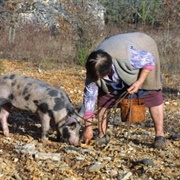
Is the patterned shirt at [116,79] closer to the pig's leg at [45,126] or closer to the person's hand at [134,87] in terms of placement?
the person's hand at [134,87]

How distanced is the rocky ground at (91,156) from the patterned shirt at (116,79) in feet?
1.71

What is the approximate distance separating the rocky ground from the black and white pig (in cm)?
17

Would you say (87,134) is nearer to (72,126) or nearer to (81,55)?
(72,126)

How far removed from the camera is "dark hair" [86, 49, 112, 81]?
571cm

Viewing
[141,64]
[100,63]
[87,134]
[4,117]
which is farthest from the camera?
[4,117]

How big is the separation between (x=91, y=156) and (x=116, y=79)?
2.95ft

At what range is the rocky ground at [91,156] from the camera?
5.46 metres

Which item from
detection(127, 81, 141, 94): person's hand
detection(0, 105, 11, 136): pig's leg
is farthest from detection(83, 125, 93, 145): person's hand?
detection(0, 105, 11, 136): pig's leg

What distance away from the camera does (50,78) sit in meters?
11.9

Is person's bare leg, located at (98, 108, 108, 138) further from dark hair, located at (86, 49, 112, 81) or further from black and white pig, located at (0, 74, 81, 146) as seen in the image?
dark hair, located at (86, 49, 112, 81)

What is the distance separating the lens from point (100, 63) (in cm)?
570

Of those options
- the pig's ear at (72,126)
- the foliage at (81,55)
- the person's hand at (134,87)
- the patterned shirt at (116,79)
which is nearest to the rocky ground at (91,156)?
the pig's ear at (72,126)

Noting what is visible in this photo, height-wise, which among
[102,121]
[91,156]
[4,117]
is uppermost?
[102,121]

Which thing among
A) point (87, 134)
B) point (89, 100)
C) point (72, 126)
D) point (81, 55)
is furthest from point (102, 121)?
point (81, 55)
